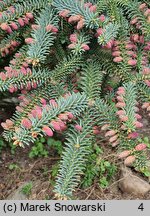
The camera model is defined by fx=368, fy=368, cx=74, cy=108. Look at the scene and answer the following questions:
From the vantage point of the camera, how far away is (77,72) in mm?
1669

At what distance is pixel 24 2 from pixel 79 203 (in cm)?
84

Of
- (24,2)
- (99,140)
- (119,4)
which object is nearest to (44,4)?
(24,2)

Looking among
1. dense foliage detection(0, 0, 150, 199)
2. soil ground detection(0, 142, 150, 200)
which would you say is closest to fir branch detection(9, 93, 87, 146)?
dense foliage detection(0, 0, 150, 199)

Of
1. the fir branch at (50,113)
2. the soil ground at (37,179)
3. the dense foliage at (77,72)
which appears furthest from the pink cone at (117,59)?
the soil ground at (37,179)

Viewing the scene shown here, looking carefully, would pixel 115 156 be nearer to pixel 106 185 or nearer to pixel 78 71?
pixel 106 185

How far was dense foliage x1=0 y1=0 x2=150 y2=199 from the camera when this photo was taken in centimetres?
126

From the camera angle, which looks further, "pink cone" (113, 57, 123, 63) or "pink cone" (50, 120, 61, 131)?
"pink cone" (113, 57, 123, 63)

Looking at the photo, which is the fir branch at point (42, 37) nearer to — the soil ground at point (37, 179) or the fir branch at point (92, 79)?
the fir branch at point (92, 79)

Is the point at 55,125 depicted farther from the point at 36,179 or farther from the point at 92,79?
the point at 36,179

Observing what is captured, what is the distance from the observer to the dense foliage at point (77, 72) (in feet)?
4.13

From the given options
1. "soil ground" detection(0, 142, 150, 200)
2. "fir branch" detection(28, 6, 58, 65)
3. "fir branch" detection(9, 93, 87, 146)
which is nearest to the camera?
"fir branch" detection(9, 93, 87, 146)

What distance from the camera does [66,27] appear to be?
156 centimetres

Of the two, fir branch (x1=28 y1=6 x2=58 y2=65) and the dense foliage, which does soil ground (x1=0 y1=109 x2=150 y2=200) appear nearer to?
the dense foliage

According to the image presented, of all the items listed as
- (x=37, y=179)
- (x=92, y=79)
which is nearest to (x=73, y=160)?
(x=92, y=79)
